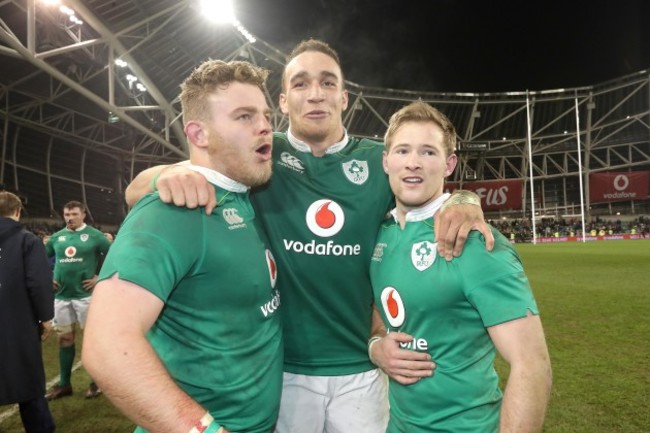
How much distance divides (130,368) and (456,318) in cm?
139

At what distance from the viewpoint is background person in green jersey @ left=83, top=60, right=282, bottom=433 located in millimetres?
1541

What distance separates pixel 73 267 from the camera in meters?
7.59

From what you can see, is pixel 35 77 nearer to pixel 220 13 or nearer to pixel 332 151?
pixel 220 13

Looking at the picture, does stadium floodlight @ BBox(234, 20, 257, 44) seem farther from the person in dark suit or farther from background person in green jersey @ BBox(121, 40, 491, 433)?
background person in green jersey @ BBox(121, 40, 491, 433)

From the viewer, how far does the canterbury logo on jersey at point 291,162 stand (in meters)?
3.04

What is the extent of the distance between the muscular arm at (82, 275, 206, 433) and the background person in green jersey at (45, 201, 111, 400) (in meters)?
6.09

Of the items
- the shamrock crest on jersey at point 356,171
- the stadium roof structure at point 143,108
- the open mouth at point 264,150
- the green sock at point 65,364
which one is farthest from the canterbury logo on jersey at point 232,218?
the stadium roof structure at point 143,108

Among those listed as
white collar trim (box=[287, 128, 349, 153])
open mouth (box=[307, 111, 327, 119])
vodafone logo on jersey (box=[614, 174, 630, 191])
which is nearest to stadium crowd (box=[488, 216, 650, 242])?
vodafone logo on jersey (box=[614, 174, 630, 191])

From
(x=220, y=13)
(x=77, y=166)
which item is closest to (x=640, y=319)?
(x=220, y=13)

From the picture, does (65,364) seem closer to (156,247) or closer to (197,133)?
(197,133)

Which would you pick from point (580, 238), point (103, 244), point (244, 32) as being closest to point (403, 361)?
point (103, 244)

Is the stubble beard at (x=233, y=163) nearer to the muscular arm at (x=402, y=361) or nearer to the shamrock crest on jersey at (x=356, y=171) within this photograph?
the shamrock crest on jersey at (x=356, y=171)

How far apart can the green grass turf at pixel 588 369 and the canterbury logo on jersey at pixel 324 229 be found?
311 cm

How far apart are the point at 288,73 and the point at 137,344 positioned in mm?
2207
